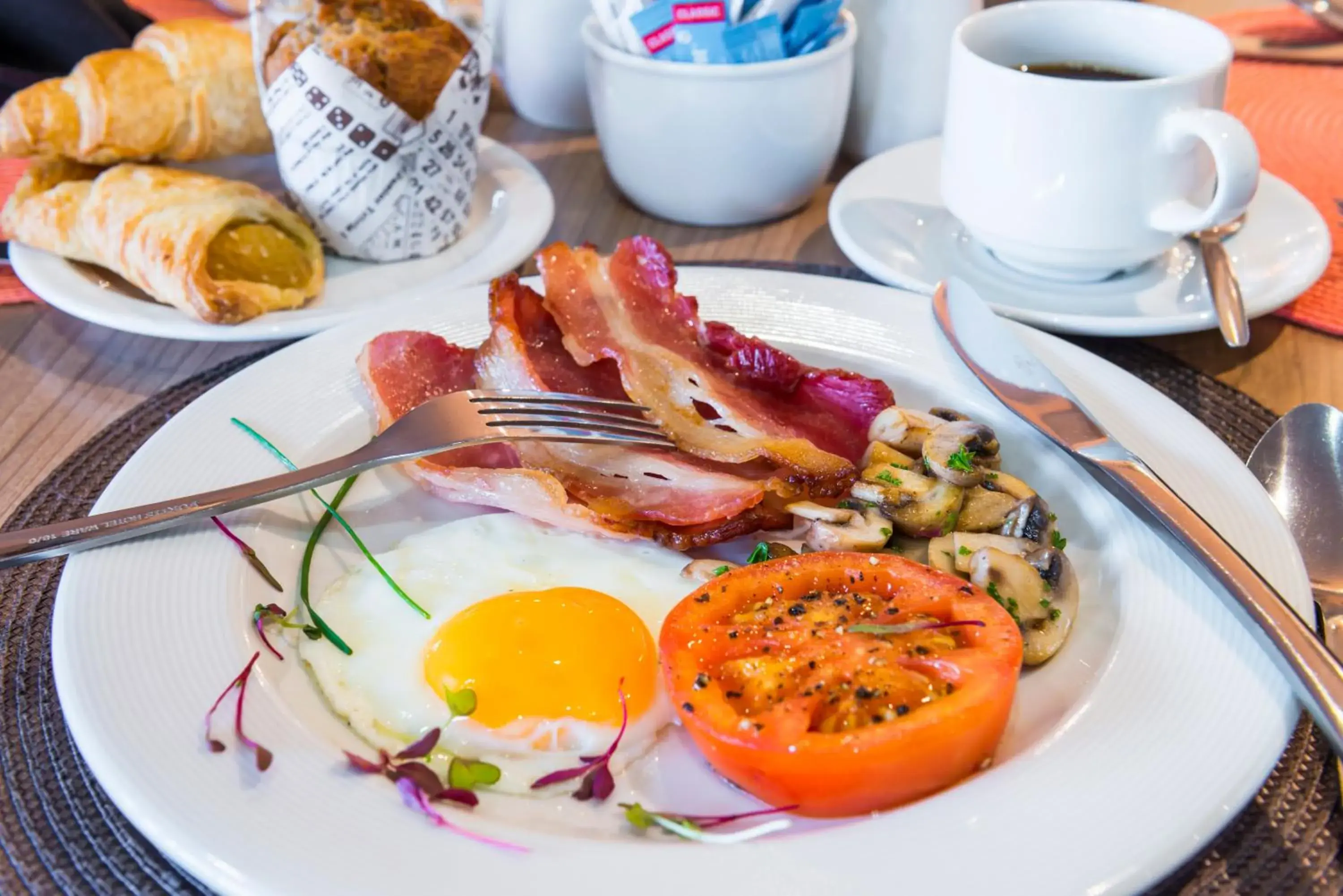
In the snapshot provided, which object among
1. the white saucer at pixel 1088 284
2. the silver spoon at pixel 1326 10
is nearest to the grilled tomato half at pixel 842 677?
the white saucer at pixel 1088 284

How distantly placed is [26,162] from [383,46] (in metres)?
1.17

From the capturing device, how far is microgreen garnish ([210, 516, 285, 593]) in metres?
1.33

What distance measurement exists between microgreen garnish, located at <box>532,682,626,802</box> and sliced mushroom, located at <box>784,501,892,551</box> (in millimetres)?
396

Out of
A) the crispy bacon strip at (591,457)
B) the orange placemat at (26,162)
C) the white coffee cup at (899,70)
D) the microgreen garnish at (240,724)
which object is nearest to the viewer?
the microgreen garnish at (240,724)

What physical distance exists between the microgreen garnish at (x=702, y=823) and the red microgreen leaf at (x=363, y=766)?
258 mm

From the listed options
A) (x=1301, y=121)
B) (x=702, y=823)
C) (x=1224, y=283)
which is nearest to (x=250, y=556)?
(x=702, y=823)

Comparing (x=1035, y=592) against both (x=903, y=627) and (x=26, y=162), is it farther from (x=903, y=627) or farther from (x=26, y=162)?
(x=26, y=162)

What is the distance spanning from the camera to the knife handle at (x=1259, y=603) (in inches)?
38.9

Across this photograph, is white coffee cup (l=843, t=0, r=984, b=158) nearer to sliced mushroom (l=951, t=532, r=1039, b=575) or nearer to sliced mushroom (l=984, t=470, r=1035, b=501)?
sliced mushroom (l=984, t=470, r=1035, b=501)

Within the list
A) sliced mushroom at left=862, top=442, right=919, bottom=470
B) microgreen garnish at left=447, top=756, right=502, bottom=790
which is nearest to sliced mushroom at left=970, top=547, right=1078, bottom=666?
sliced mushroom at left=862, top=442, right=919, bottom=470

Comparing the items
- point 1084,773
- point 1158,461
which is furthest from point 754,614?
point 1158,461

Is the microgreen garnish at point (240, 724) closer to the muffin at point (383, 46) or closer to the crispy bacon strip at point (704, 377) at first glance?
the crispy bacon strip at point (704, 377)

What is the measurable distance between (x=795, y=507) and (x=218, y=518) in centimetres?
77

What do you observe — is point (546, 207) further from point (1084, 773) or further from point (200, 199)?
point (1084, 773)
